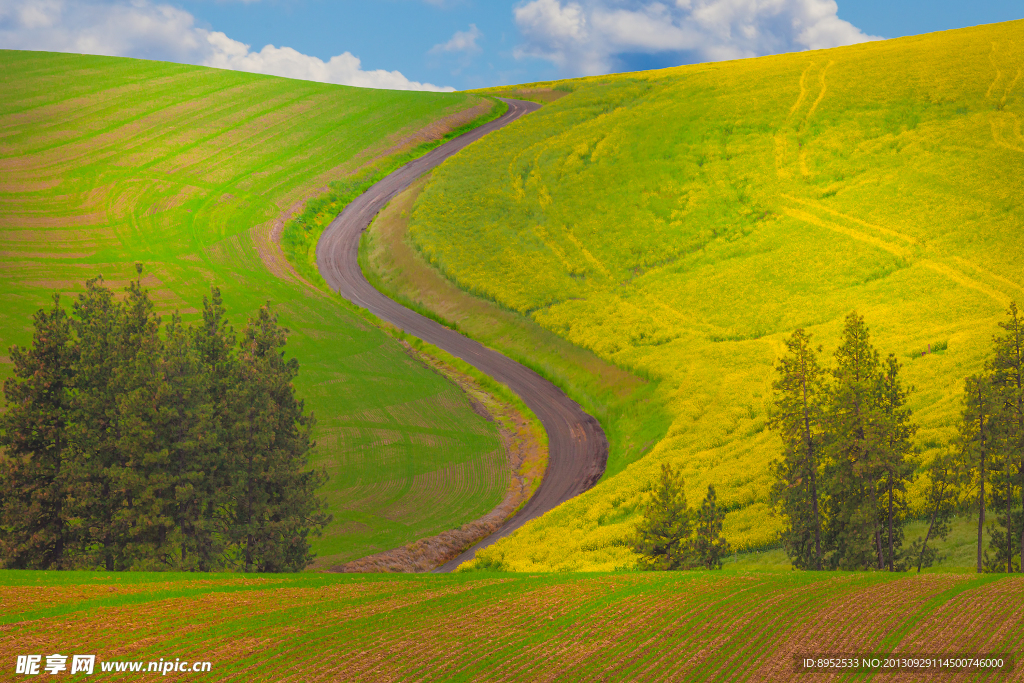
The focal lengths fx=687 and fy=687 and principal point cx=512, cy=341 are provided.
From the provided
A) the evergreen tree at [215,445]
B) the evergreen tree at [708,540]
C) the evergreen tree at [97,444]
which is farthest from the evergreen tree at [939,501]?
the evergreen tree at [97,444]

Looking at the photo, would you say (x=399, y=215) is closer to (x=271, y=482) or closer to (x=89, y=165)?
(x=89, y=165)

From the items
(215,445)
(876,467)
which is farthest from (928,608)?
(215,445)

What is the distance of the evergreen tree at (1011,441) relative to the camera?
3053 centimetres

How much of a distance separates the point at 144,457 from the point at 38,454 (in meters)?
5.66

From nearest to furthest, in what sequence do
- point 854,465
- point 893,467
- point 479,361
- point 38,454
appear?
point 893,467 < point 854,465 < point 38,454 < point 479,361

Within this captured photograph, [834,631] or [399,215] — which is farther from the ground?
[399,215]

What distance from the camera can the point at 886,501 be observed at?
32.9 m

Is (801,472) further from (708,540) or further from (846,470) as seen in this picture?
(708,540)

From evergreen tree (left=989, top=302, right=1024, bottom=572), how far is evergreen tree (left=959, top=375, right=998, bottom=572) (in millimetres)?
637

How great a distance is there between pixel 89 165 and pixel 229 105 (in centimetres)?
3225

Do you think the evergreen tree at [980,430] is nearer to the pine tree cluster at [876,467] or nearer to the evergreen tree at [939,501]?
the pine tree cluster at [876,467]

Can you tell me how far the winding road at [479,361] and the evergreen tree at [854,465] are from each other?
18.1 m

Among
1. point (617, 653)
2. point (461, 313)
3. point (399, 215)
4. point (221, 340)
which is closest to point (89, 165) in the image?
point (399, 215)

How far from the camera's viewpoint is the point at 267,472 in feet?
109
